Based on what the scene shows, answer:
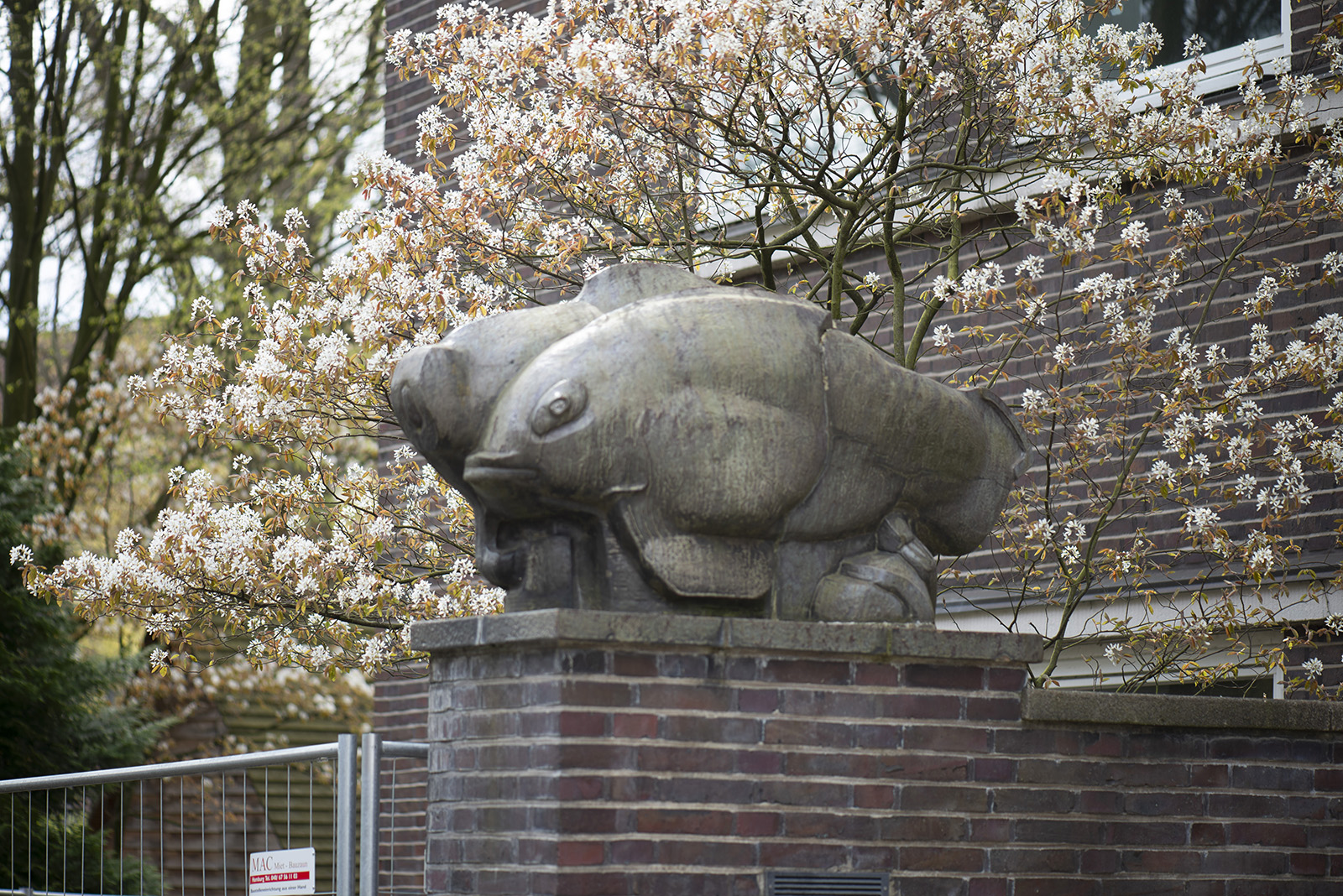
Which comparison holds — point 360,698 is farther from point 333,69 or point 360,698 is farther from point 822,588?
point 822,588

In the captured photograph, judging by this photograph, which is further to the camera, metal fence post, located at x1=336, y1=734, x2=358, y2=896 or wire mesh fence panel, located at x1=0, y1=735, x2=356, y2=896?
wire mesh fence panel, located at x1=0, y1=735, x2=356, y2=896

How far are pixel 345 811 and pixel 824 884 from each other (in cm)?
149

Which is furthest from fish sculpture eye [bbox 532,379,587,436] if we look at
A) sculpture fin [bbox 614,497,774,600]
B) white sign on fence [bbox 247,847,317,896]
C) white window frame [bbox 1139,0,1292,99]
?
white window frame [bbox 1139,0,1292,99]

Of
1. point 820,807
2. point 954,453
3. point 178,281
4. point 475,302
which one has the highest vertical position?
point 178,281

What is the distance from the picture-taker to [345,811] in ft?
15.0

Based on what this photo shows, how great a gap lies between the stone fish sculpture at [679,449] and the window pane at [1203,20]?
4.72 metres

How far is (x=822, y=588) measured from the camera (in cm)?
432

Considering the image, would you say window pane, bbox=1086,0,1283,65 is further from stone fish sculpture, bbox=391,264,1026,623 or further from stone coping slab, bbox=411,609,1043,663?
stone coping slab, bbox=411,609,1043,663

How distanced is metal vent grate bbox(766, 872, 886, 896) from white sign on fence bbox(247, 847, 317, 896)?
5.39ft

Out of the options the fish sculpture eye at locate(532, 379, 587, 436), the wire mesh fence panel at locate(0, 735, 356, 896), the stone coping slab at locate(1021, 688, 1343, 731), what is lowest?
the wire mesh fence panel at locate(0, 735, 356, 896)

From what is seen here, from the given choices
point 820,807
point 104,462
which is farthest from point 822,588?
point 104,462

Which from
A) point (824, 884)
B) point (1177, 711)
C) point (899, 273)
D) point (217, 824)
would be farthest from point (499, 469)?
point (217, 824)

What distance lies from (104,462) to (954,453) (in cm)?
1504

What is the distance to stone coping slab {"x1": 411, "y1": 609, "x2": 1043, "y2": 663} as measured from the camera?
12.8 feet
